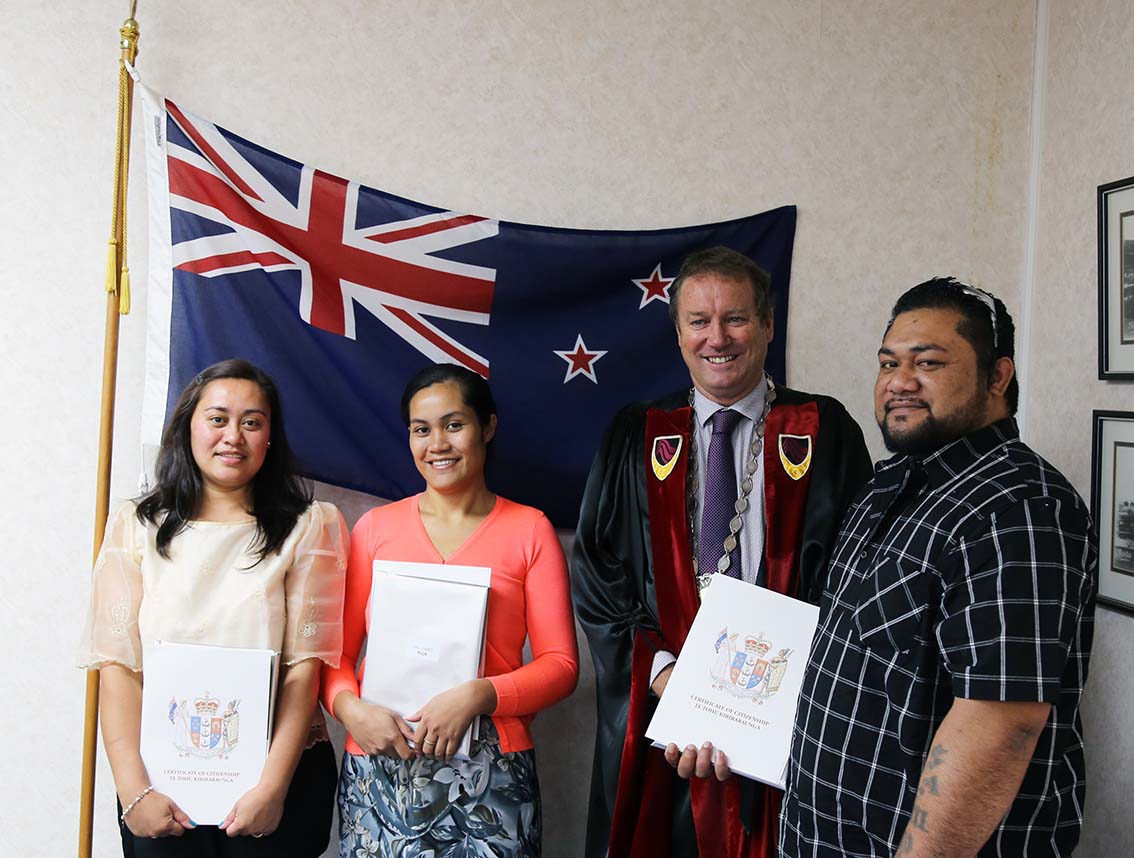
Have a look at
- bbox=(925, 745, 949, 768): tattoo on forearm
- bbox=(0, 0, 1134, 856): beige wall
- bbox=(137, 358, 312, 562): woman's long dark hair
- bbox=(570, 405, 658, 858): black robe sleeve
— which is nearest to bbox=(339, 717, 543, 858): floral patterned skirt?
bbox=(570, 405, 658, 858): black robe sleeve

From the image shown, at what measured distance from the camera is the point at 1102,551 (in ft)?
7.43

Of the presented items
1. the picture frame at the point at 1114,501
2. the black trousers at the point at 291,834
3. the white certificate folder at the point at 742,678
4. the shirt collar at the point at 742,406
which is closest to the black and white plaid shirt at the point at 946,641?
the white certificate folder at the point at 742,678

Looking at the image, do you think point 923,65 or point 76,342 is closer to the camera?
point 76,342

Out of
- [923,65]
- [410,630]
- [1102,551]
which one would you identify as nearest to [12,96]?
[410,630]

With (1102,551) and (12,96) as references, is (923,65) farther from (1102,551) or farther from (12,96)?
(12,96)

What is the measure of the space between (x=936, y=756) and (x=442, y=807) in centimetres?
103

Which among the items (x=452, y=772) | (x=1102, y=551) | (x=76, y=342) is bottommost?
(x=452, y=772)

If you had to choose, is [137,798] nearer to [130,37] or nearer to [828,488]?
[828,488]

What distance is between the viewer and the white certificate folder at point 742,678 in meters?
1.72

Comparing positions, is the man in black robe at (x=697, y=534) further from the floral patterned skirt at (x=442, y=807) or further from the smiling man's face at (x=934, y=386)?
the smiling man's face at (x=934, y=386)

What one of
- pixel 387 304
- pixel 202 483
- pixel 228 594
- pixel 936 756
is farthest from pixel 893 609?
pixel 387 304

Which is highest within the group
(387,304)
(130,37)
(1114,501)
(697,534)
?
(130,37)

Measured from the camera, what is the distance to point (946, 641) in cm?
135

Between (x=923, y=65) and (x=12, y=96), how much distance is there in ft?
→ 8.08
